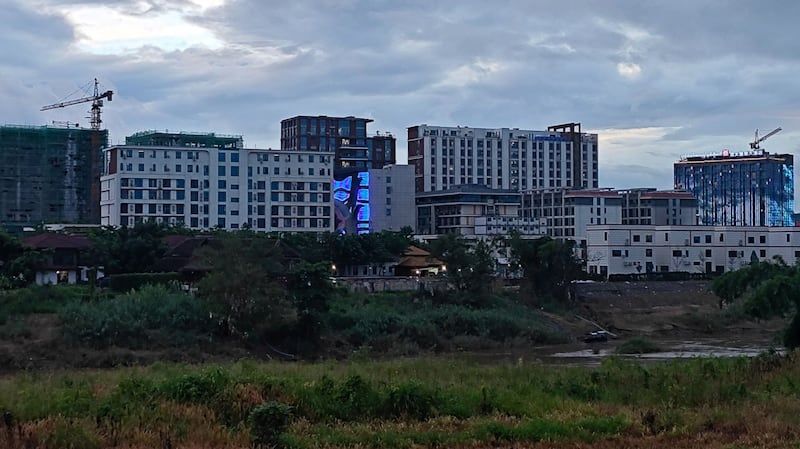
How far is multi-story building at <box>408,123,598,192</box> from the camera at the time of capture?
144250 millimetres

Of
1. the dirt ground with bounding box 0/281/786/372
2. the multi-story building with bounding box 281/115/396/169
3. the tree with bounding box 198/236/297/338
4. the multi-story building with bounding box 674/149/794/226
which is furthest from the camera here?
the multi-story building with bounding box 674/149/794/226

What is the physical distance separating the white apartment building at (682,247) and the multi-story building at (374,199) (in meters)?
28.9

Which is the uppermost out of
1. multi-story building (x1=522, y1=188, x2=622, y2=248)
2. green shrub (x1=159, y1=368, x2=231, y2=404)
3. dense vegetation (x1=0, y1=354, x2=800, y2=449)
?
multi-story building (x1=522, y1=188, x2=622, y2=248)

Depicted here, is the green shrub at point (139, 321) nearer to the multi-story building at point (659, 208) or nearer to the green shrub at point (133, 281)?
the green shrub at point (133, 281)

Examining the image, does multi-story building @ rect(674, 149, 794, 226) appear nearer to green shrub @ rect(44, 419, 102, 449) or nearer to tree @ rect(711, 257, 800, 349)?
tree @ rect(711, 257, 800, 349)

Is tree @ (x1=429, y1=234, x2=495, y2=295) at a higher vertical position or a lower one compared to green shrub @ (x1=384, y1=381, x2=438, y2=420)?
higher

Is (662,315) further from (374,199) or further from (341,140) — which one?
(341,140)

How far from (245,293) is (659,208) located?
82972 mm

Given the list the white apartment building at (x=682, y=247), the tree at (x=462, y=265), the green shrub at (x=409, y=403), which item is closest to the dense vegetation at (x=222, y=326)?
the tree at (x=462, y=265)

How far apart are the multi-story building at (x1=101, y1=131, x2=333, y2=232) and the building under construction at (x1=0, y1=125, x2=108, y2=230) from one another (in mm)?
10350

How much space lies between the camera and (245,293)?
4897 centimetres

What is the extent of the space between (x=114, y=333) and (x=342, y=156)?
8773 cm

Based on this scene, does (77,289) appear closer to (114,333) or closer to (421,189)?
(114,333)

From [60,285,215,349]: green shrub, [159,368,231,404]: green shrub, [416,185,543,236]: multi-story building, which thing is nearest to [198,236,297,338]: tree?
[60,285,215,349]: green shrub
